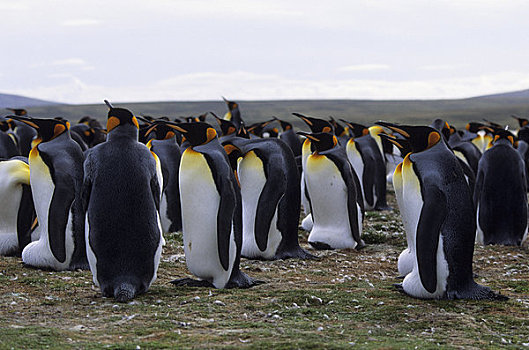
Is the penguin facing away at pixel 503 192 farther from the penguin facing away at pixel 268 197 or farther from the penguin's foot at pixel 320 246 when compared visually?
the penguin facing away at pixel 268 197

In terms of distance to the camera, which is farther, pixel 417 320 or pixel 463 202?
pixel 463 202

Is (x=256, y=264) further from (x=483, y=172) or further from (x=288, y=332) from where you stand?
(x=483, y=172)

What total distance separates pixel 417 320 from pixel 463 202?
1040 millimetres

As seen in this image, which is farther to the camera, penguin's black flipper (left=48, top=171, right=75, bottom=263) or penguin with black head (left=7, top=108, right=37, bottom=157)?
penguin with black head (left=7, top=108, right=37, bottom=157)

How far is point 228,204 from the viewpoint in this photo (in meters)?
5.46

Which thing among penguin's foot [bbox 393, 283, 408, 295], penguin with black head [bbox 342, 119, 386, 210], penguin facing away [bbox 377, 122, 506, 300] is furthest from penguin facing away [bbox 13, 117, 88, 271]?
penguin with black head [bbox 342, 119, 386, 210]

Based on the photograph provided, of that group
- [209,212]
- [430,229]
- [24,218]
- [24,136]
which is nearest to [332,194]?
[209,212]

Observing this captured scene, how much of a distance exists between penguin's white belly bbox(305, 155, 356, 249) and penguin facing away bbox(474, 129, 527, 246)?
1.89m

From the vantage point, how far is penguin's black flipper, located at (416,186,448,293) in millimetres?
4969

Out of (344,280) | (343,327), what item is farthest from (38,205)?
(343,327)

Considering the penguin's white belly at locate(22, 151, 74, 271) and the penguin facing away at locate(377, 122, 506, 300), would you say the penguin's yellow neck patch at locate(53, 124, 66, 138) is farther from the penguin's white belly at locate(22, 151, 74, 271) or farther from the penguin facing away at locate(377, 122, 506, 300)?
the penguin facing away at locate(377, 122, 506, 300)

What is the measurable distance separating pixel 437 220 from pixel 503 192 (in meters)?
4.01

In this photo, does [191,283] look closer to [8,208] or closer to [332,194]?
[8,208]

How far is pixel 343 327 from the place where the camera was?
172 inches
